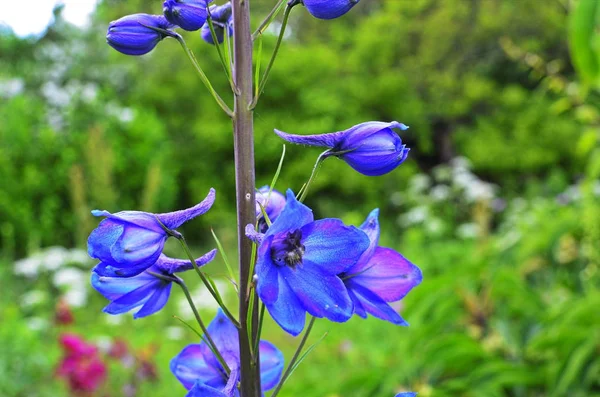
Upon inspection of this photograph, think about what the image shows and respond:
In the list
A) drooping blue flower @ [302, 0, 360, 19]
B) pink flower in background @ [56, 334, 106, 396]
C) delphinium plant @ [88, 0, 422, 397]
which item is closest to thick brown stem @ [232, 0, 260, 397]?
delphinium plant @ [88, 0, 422, 397]

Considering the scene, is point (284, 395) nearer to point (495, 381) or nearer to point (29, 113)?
point (495, 381)

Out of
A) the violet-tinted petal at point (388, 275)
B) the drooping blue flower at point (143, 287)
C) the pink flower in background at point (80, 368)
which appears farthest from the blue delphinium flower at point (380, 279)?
the pink flower in background at point (80, 368)

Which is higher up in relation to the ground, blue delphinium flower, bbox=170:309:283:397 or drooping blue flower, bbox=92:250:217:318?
drooping blue flower, bbox=92:250:217:318

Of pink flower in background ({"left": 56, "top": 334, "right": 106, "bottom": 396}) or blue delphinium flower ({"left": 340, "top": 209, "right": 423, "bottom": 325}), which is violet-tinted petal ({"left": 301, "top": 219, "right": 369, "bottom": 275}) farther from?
pink flower in background ({"left": 56, "top": 334, "right": 106, "bottom": 396})

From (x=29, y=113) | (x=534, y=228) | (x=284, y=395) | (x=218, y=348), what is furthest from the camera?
(x=29, y=113)

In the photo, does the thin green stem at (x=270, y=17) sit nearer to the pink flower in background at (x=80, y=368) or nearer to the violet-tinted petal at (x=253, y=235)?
the violet-tinted petal at (x=253, y=235)

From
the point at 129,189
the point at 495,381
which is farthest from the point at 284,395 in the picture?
the point at 129,189
